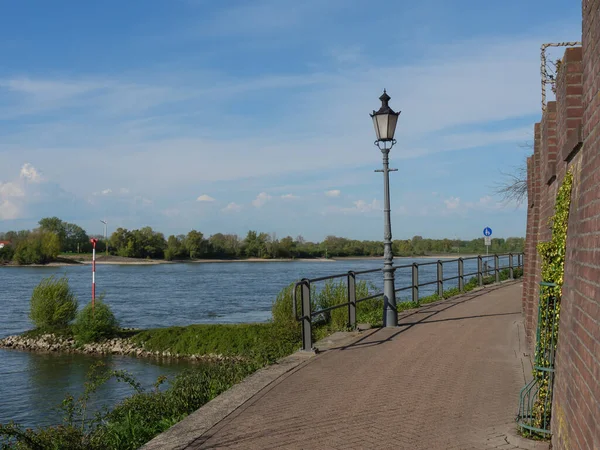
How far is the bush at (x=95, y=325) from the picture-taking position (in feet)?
70.7

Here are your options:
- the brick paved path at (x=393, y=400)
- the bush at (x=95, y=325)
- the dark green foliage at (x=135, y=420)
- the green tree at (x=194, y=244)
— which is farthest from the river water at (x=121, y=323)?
the green tree at (x=194, y=244)

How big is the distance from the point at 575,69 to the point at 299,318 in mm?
5341

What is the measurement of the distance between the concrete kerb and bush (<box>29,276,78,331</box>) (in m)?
16.5

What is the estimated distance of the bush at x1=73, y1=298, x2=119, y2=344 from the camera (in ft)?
70.7

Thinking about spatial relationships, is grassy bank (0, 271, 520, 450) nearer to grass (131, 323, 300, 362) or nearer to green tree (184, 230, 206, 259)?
grass (131, 323, 300, 362)

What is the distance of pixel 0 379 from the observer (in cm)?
1684

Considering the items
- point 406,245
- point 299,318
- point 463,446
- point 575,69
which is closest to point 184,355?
point 299,318

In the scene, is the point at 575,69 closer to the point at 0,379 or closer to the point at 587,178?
the point at 587,178

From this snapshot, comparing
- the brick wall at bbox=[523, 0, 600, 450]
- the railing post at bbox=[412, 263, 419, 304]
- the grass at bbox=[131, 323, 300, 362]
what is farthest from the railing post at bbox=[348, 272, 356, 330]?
the brick wall at bbox=[523, 0, 600, 450]

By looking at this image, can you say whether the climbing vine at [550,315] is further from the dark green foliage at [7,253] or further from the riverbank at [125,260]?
the dark green foliage at [7,253]

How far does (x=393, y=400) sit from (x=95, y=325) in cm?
1748

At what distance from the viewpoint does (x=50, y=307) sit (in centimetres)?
2350

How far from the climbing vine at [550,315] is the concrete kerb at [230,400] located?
1.21 ft

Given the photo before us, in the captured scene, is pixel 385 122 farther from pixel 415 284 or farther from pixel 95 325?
pixel 95 325
